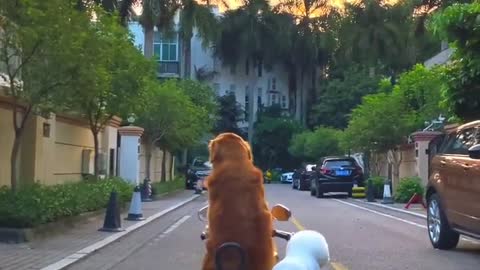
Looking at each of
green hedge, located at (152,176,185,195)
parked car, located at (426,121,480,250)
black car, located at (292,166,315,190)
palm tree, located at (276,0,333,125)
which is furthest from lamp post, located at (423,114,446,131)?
palm tree, located at (276,0,333,125)

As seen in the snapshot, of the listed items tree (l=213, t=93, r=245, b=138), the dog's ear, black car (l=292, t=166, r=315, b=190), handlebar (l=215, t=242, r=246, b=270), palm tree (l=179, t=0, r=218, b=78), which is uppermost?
palm tree (l=179, t=0, r=218, b=78)

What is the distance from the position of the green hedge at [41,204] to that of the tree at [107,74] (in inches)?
72.9

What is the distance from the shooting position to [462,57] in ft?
51.8

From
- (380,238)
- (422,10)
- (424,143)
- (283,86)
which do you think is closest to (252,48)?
(283,86)

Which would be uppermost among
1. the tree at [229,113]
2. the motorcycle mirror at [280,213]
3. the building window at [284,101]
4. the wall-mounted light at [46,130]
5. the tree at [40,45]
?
the building window at [284,101]

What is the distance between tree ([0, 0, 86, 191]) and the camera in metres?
14.5

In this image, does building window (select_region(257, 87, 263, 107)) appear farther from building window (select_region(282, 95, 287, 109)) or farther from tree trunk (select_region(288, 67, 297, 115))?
tree trunk (select_region(288, 67, 297, 115))

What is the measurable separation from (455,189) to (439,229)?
115cm

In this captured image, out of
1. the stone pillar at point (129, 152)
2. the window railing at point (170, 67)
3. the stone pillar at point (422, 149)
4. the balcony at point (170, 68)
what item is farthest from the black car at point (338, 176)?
the window railing at point (170, 67)

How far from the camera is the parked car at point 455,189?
453 inches

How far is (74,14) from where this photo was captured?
1534 cm

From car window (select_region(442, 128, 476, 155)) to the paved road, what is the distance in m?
1.60

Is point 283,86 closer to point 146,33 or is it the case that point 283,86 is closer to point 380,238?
point 146,33

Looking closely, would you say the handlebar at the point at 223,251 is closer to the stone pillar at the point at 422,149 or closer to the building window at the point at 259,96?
the stone pillar at the point at 422,149
